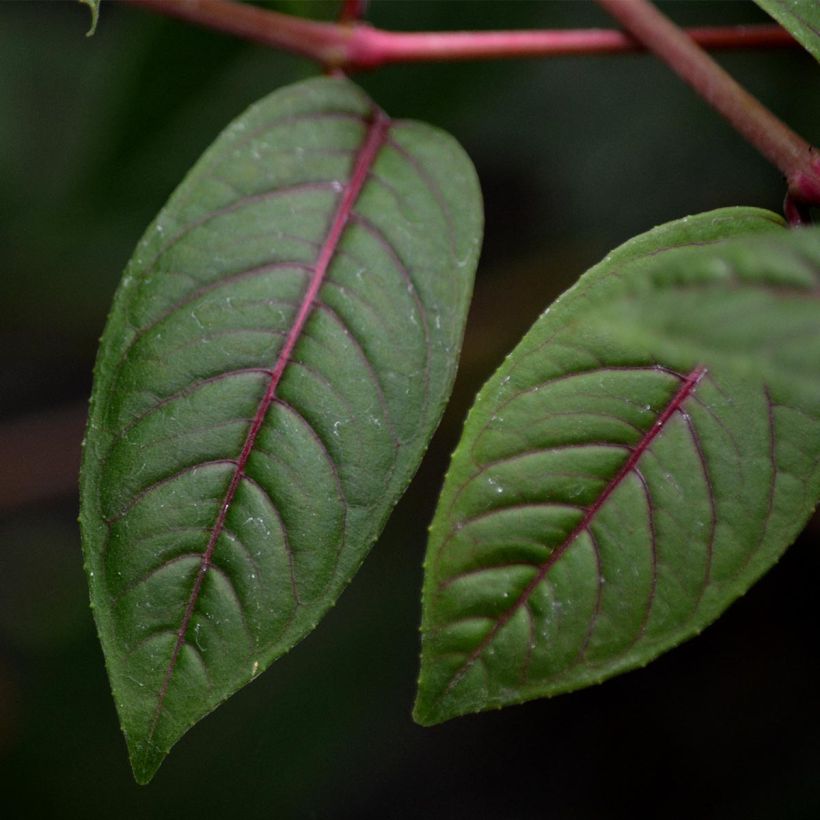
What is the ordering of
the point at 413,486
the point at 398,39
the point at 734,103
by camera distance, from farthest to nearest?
1. the point at 413,486
2. the point at 398,39
3. the point at 734,103

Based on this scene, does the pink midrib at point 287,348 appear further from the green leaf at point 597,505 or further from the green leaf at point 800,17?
the green leaf at point 800,17

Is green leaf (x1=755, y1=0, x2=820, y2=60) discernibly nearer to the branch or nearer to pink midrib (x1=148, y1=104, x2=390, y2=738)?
the branch

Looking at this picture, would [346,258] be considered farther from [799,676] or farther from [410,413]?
[799,676]

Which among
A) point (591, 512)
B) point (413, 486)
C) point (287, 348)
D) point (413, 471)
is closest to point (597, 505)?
point (591, 512)

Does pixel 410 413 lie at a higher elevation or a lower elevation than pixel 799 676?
higher

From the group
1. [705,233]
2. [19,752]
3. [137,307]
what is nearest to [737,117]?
[705,233]

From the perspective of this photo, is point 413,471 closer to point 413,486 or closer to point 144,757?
point 144,757
